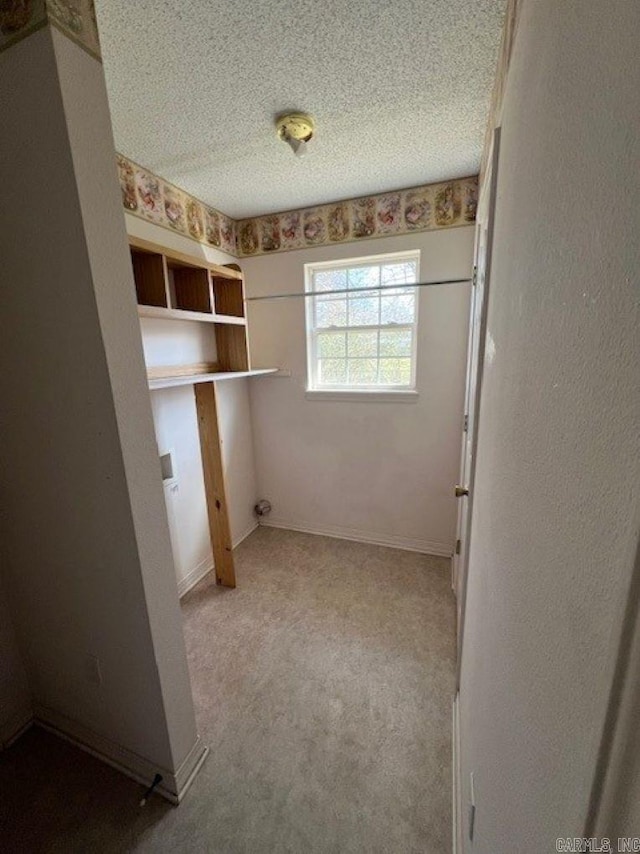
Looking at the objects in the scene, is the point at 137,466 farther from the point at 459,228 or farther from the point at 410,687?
the point at 459,228

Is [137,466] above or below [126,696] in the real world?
above

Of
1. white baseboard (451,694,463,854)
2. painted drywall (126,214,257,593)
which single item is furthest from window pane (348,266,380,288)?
white baseboard (451,694,463,854)

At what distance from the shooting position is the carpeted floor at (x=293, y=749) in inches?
43.4

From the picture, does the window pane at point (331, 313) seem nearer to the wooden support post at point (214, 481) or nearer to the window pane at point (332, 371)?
the window pane at point (332, 371)

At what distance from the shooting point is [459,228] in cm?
211

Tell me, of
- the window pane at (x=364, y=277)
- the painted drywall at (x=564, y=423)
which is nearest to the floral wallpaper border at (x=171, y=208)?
the window pane at (x=364, y=277)

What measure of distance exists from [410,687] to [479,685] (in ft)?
3.02

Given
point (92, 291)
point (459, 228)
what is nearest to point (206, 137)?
point (92, 291)

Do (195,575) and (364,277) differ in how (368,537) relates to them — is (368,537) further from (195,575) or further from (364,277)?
(364,277)

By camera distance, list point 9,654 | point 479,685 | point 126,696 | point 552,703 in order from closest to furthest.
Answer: point 552,703, point 479,685, point 126,696, point 9,654

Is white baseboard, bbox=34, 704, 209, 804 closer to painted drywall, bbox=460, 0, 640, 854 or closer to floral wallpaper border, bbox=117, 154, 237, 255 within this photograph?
painted drywall, bbox=460, 0, 640, 854

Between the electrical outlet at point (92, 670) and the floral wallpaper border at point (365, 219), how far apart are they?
2.61 metres

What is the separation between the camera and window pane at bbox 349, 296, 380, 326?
8.07 ft

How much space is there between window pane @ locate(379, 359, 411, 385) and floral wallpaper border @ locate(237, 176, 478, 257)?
2.82 ft
